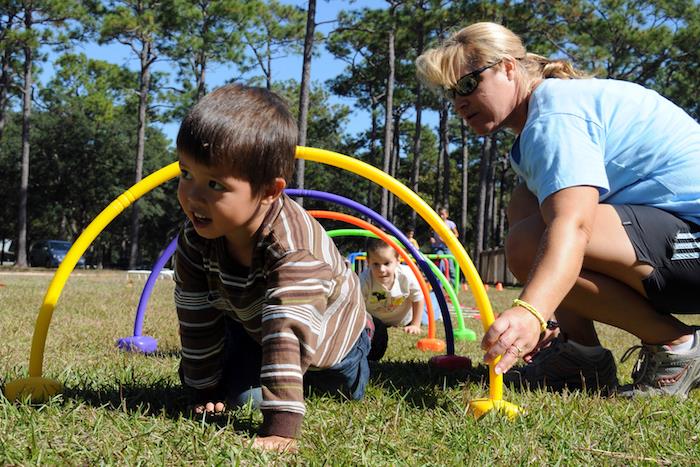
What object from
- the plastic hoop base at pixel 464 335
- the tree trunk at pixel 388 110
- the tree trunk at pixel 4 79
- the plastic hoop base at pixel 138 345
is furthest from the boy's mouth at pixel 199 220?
the tree trunk at pixel 4 79

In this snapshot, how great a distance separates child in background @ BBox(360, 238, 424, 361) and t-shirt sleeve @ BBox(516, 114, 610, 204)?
132 inches

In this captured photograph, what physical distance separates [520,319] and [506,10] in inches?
913

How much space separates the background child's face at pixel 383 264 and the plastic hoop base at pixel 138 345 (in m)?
2.25

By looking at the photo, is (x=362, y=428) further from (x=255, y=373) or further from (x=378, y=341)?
(x=378, y=341)

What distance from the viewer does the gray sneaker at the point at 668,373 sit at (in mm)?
2793

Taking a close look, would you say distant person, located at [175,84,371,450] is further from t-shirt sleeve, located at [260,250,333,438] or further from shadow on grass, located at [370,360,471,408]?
shadow on grass, located at [370,360,471,408]

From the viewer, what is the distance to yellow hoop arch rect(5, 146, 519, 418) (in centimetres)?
234

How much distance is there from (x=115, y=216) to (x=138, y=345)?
1.48 metres

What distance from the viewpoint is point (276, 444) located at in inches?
73.5

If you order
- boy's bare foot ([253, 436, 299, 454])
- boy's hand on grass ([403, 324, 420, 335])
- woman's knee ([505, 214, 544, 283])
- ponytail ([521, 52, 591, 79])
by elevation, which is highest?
ponytail ([521, 52, 591, 79])

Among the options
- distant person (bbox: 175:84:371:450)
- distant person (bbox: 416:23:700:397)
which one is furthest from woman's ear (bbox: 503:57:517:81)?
distant person (bbox: 175:84:371:450)

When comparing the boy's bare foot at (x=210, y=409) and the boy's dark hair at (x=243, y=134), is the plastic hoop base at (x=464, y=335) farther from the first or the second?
the boy's dark hair at (x=243, y=134)

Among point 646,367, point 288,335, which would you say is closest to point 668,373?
point 646,367

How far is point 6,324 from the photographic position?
4.80 m
